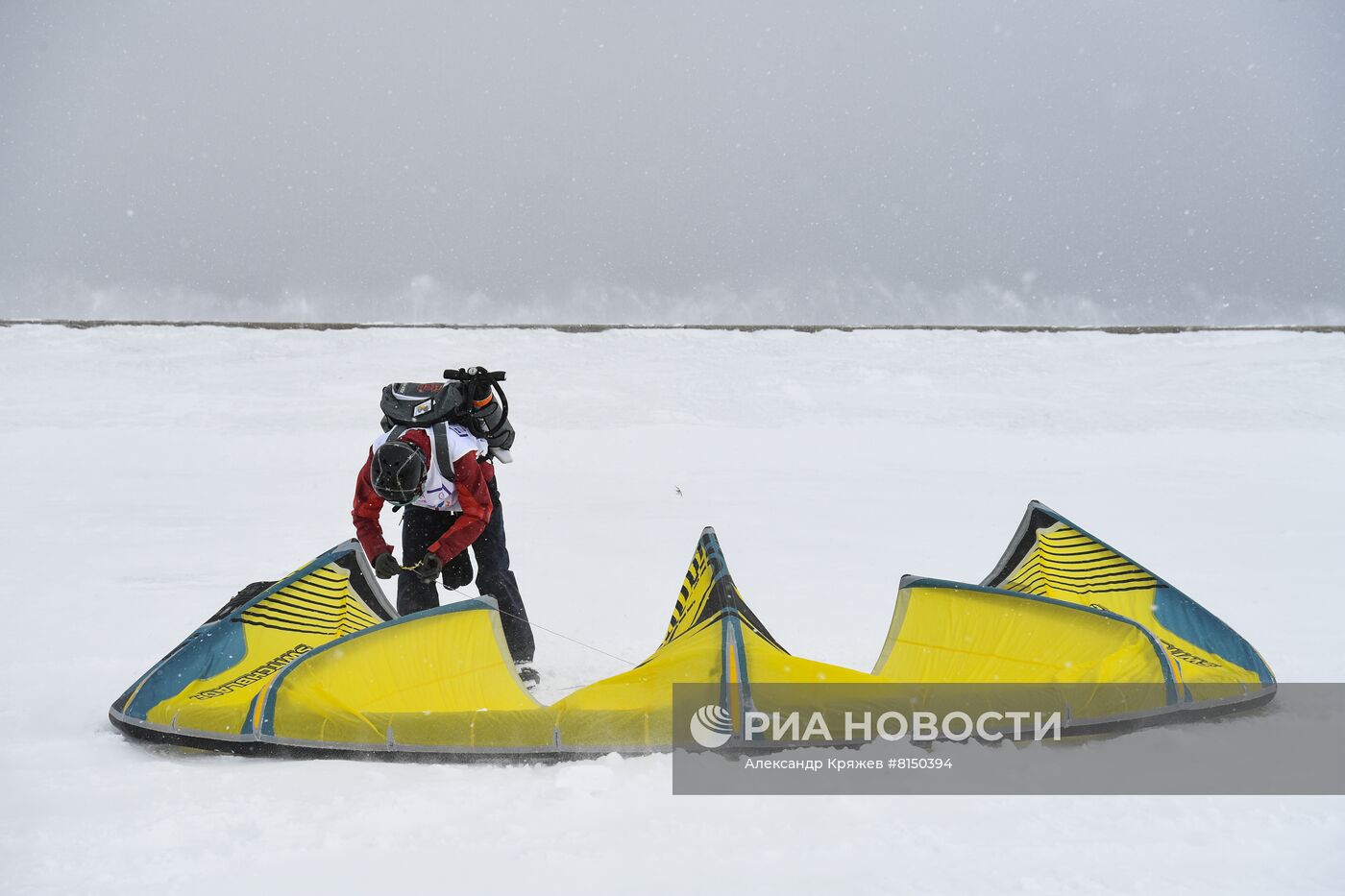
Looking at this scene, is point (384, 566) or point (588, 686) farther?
point (384, 566)

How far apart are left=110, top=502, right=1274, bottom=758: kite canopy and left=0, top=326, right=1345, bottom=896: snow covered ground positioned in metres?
0.16

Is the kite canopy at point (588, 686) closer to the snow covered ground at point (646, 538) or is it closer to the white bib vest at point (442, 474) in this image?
the snow covered ground at point (646, 538)

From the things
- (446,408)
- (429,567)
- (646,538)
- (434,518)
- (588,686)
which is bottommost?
(588,686)

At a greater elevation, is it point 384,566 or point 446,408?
point 446,408

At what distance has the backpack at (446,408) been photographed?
14.8 ft

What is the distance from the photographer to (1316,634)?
17.0ft

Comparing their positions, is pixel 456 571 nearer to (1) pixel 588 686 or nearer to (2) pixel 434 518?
(2) pixel 434 518

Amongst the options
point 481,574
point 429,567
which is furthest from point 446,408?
point 481,574

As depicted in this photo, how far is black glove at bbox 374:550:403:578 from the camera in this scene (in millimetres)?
4531

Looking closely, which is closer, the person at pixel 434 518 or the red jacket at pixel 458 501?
the person at pixel 434 518

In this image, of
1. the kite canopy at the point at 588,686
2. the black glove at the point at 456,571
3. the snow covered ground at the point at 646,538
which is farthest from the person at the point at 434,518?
the snow covered ground at the point at 646,538

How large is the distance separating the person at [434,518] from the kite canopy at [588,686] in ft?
0.94

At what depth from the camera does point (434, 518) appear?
189 inches

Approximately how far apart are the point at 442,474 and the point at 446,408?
31 centimetres
